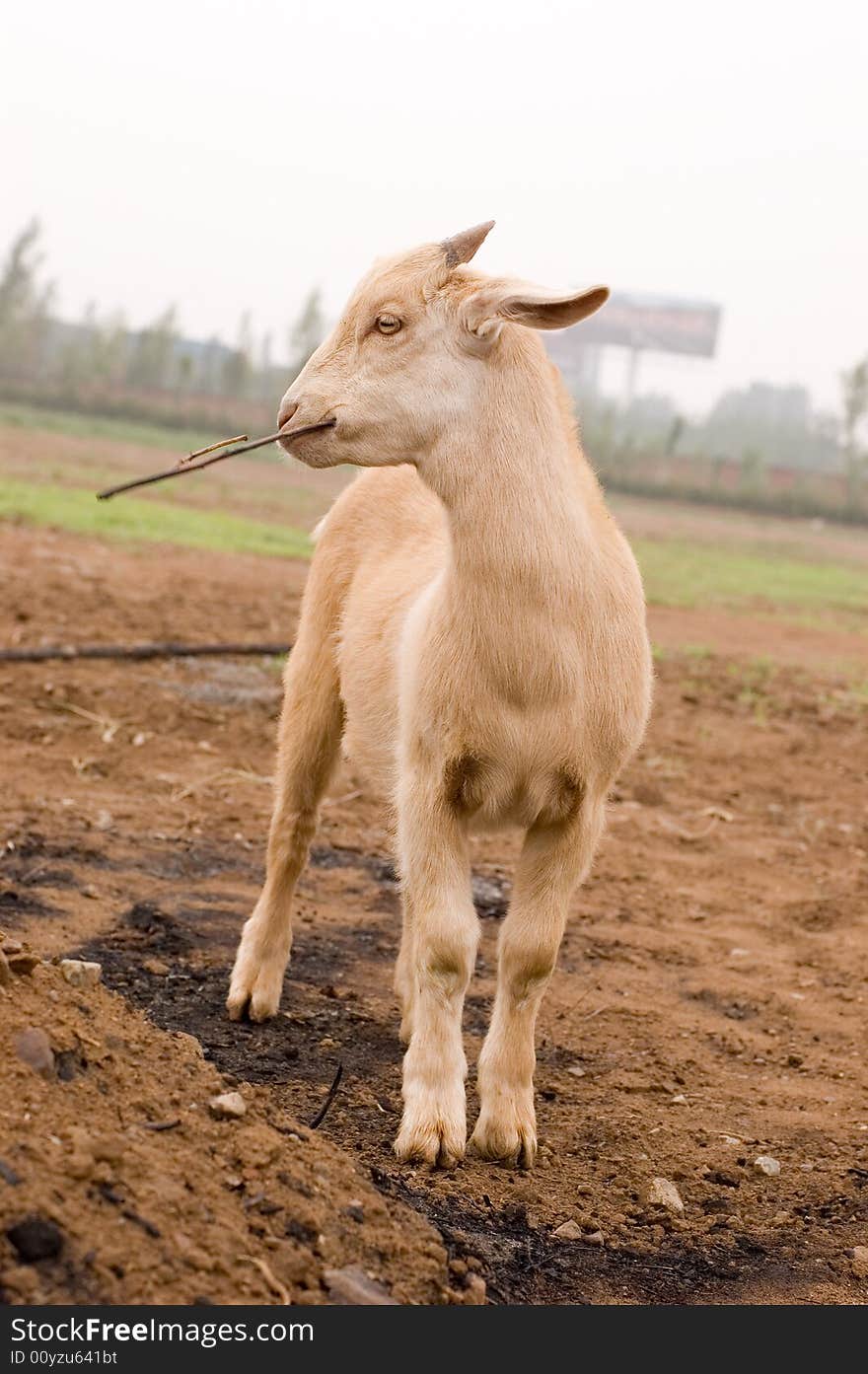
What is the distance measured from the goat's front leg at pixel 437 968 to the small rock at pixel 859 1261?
1045 mm

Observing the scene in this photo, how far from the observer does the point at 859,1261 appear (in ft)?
12.7

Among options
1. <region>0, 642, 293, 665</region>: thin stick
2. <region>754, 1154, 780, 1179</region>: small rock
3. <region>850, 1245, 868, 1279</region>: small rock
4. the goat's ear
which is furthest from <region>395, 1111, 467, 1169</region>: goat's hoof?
<region>0, 642, 293, 665</region>: thin stick

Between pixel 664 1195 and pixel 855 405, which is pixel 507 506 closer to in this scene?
pixel 664 1195

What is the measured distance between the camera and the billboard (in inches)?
2477

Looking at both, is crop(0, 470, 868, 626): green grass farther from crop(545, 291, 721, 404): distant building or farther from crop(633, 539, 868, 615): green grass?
crop(545, 291, 721, 404): distant building

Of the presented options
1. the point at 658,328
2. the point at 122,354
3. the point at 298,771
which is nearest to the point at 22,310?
the point at 122,354

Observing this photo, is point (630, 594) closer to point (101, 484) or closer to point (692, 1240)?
point (692, 1240)

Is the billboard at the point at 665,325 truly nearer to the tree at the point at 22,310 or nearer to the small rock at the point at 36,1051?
the tree at the point at 22,310

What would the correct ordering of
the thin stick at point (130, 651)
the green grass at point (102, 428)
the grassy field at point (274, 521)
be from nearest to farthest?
the thin stick at point (130, 651), the grassy field at point (274, 521), the green grass at point (102, 428)

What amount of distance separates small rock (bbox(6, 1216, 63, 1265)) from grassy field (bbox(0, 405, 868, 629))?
12699 millimetres

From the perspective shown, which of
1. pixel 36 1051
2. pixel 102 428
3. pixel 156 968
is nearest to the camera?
pixel 36 1051

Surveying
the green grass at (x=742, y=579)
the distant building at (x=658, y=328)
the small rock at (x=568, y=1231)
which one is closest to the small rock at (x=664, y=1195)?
the small rock at (x=568, y=1231)

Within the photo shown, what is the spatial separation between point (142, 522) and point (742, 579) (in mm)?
9274

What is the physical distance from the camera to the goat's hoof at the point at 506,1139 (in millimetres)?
4250
